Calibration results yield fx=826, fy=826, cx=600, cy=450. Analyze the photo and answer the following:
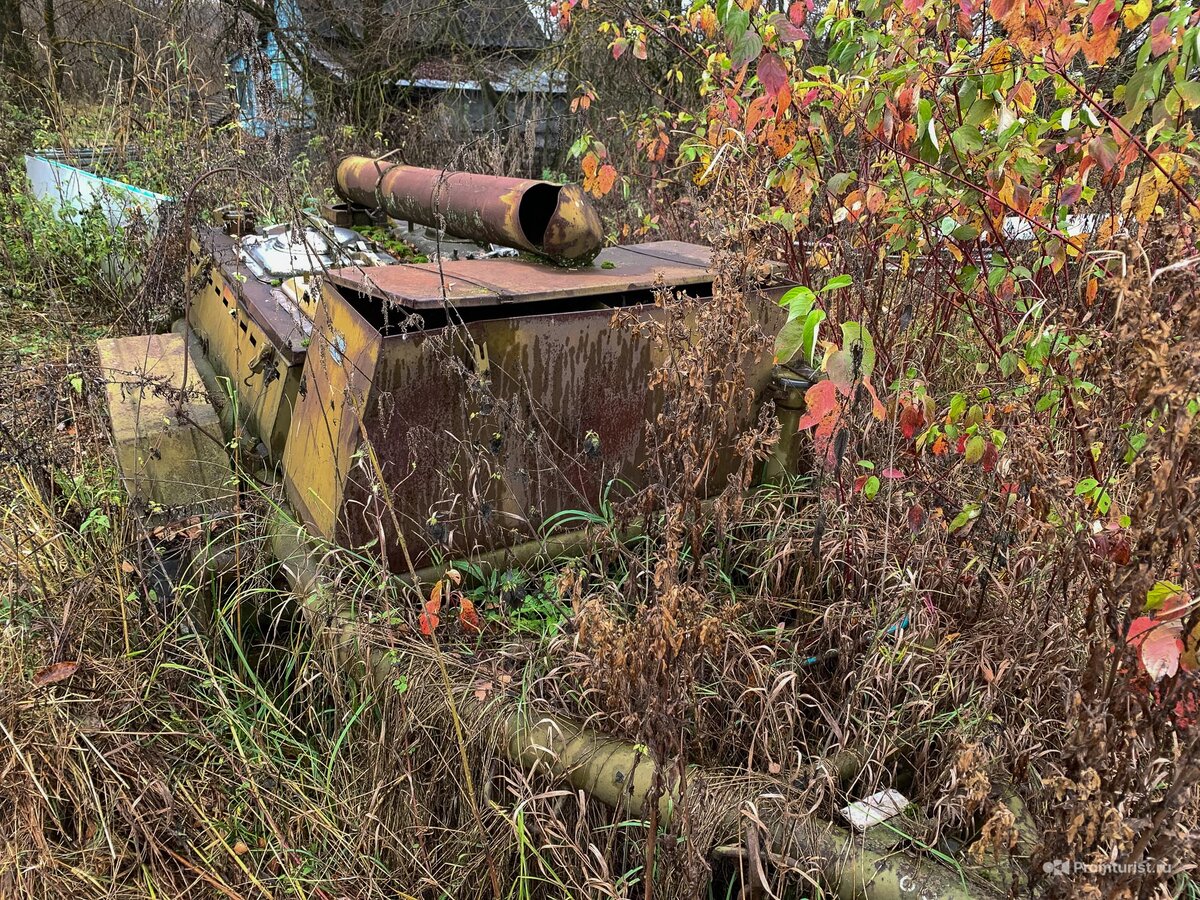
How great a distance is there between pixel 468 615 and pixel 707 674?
2.12 ft

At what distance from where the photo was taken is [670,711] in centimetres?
161

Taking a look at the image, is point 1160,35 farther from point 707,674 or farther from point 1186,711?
point 707,674

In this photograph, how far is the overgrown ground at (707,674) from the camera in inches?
58.4

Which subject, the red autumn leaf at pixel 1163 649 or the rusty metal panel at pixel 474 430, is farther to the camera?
the rusty metal panel at pixel 474 430

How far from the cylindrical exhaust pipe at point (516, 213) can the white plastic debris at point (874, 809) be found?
5.09 feet

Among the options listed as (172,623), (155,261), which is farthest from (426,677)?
(155,261)

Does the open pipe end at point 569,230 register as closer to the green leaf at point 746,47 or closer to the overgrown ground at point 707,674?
the overgrown ground at point 707,674

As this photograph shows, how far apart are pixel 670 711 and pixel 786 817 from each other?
398mm

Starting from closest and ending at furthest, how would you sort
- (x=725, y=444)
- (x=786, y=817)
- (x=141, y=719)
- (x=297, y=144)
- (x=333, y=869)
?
(x=786, y=817)
(x=333, y=869)
(x=141, y=719)
(x=725, y=444)
(x=297, y=144)

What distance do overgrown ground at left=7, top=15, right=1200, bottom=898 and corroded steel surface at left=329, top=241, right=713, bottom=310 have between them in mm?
271

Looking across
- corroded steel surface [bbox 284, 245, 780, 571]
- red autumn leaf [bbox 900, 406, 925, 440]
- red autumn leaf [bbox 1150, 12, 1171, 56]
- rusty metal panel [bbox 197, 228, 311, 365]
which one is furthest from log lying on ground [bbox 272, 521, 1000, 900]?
red autumn leaf [bbox 1150, 12, 1171, 56]

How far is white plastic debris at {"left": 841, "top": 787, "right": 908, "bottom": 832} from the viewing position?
1.78m

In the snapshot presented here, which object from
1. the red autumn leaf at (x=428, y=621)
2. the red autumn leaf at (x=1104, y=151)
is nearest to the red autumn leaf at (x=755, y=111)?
the red autumn leaf at (x=1104, y=151)

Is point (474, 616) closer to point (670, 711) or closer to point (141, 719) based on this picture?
point (670, 711)
